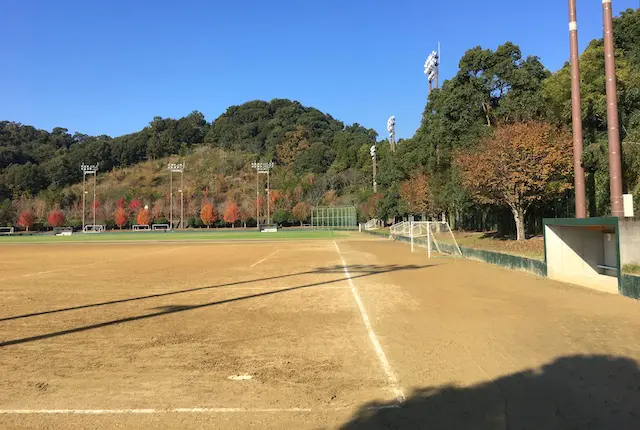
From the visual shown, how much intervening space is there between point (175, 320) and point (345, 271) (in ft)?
33.8

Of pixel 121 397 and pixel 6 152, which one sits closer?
pixel 121 397

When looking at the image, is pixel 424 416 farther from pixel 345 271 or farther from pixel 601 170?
pixel 601 170

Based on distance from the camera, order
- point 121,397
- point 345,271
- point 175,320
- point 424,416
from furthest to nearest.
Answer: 1. point 345,271
2. point 175,320
3. point 121,397
4. point 424,416

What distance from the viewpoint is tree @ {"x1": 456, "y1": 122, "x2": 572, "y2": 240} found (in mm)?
23359

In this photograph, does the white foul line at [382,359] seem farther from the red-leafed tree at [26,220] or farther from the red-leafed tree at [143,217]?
the red-leafed tree at [26,220]

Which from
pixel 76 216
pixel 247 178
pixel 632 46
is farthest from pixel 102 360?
pixel 247 178

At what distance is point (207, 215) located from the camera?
4198 inches

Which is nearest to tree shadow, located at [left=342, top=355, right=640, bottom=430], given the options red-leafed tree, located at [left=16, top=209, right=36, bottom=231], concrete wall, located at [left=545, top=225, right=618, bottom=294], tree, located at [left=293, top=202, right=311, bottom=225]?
concrete wall, located at [left=545, top=225, right=618, bottom=294]

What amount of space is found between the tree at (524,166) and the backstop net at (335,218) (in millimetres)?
61068

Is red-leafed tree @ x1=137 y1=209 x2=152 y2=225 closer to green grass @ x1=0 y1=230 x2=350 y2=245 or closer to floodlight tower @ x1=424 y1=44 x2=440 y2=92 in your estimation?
→ green grass @ x1=0 y1=230 x2=350 y2=245

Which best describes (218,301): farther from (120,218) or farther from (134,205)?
(134,205)

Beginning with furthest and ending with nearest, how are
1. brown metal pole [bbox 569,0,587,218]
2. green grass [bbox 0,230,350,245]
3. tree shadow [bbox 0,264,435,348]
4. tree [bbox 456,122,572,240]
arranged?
green grass [bbox 0,230,350,245], tree [bbox 456,122,572,240], brown metal pole [bbox 569,0,587,218], tree shadow [bbox 0,264,435,348]

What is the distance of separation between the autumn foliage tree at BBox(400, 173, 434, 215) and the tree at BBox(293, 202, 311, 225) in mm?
54741

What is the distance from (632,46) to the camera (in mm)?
32625
